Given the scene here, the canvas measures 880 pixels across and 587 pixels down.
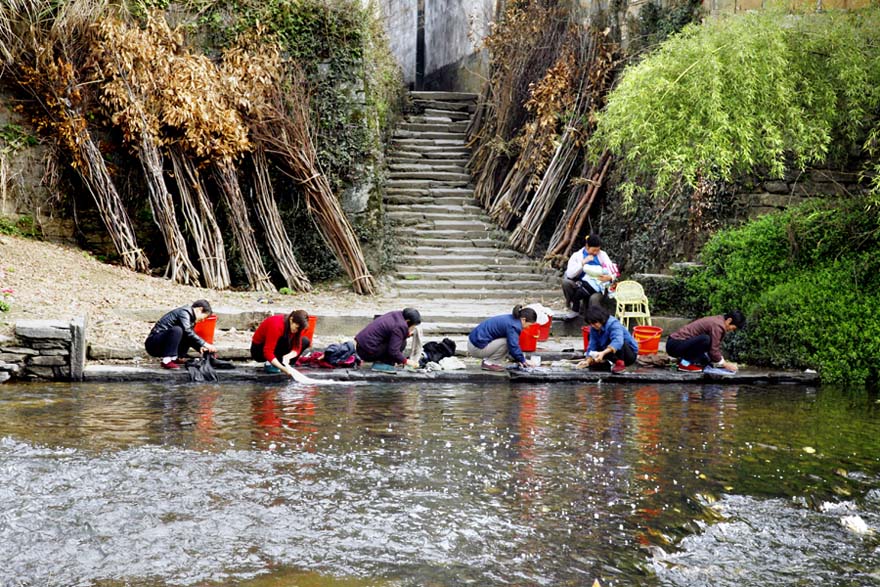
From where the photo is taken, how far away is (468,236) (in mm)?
16875

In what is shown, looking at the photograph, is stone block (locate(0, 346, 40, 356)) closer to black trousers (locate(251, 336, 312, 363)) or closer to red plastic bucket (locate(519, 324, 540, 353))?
black trousers (locate(251, 336, 312, 363))

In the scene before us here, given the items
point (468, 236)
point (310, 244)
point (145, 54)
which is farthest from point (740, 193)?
point (145, 54)

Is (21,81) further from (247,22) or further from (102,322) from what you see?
(102,322)

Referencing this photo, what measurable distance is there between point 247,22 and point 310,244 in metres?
3.79

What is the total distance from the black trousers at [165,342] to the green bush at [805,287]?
21.6 feet

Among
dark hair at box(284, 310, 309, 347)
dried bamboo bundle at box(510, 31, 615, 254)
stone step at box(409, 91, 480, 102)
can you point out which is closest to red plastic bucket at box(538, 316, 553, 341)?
dark hair at box(284, 310, 309, 347)

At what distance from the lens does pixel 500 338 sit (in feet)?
36.1

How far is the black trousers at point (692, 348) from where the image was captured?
10609mm

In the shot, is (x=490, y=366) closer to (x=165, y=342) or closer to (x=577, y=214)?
(x=165, y=342)

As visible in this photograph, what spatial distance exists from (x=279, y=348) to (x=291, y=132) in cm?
588

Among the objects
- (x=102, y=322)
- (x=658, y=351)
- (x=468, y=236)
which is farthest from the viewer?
(x=468, y=236)

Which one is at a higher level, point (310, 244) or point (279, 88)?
point (279, 88)

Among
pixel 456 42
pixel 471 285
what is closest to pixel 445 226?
pixel 471 285

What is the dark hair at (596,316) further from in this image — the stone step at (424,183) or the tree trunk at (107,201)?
the stone step at (424,183)
